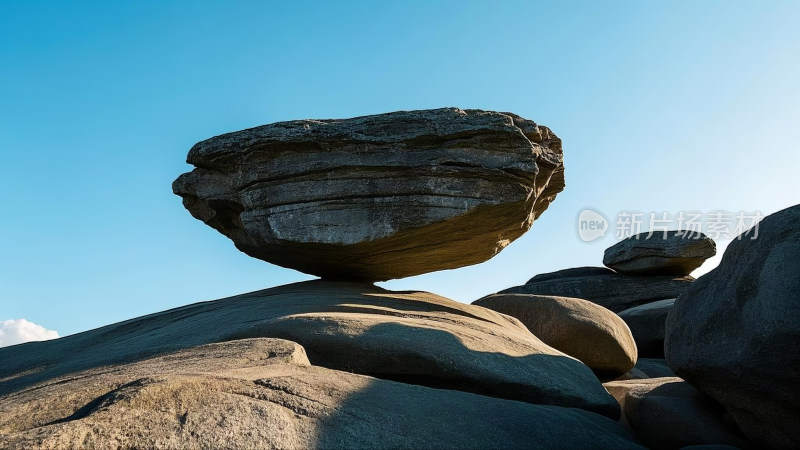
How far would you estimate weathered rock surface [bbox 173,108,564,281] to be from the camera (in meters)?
10.9

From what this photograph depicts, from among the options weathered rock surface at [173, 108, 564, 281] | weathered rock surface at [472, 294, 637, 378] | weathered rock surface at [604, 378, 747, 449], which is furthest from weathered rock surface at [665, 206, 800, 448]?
weathered rock surface at [472, 294, 637, 378]

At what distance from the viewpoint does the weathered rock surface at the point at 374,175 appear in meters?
10.9

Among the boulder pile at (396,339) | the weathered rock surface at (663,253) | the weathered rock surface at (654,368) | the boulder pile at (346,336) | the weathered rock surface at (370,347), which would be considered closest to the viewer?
the boulder pile at (346,336)

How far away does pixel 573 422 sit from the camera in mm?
6418

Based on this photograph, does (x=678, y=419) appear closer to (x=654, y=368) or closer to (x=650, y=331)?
(x=654, y=368)

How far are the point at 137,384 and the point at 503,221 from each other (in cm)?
767

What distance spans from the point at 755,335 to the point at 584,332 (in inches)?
282

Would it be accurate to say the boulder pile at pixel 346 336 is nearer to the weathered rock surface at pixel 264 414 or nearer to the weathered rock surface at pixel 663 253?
the weathered rock surface at pixel 264 414

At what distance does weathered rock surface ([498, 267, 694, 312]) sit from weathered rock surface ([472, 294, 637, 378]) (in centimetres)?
1206

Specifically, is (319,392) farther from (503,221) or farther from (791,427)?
(503,221)

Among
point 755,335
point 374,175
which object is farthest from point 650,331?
point 755,335

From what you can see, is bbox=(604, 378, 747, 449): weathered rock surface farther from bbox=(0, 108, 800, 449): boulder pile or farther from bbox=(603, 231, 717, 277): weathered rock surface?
bbox=(603, 231, 717, 277): weathered rock surface

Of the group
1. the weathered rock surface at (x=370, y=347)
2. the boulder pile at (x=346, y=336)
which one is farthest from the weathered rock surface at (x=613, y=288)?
the weathered rock surface at (x=370, y=347)

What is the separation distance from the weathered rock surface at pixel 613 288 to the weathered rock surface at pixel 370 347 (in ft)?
54.7
